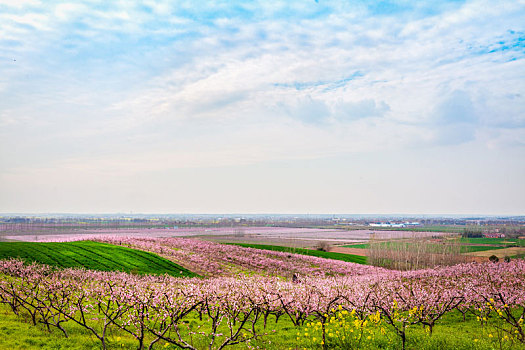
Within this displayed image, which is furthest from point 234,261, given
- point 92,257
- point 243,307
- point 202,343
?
point 202,343

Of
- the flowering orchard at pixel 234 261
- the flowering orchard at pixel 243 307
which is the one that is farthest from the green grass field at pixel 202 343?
the flowering orchard at pixel 234 261

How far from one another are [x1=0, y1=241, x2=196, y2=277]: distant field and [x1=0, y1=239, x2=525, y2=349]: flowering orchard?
22.1 feet

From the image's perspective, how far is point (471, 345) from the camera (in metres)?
14.4

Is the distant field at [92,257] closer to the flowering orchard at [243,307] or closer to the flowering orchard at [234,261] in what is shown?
the flowering orchard at [234,261]

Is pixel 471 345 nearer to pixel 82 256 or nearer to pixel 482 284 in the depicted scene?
pixel 482 284

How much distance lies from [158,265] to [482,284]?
28.3 m

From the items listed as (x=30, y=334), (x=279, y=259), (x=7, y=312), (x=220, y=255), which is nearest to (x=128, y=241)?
(x=220, y=255)

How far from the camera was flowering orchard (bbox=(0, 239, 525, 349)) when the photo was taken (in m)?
14.6

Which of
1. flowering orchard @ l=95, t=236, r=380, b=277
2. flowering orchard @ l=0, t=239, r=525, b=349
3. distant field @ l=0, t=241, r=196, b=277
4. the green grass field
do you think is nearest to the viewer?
the green grass field

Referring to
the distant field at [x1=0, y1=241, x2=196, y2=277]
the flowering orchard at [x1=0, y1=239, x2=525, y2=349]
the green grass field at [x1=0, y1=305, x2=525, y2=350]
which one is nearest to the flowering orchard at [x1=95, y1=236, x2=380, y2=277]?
the distant field at [x1=0, y1=241, x2=196, y2=277]

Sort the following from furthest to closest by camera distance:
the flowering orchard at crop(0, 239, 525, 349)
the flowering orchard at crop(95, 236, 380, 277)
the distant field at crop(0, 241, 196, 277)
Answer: the flowering orchard at crop(95, 236, 380, 277)
the distant field at crop(0, 241, 196, 277)
the flowering orchard at crop(0, 239, 525, 349)

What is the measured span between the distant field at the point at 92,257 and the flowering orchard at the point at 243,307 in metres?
6.74

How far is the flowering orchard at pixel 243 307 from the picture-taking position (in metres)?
14.6

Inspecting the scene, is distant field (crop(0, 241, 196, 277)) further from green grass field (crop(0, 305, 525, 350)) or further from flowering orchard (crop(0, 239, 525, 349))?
green grass field (crop(0, 305, 525, 350))
